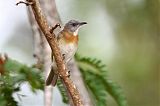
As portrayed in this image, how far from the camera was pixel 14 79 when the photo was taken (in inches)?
84.6

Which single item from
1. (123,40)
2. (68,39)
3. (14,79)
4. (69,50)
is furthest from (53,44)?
(123,40)

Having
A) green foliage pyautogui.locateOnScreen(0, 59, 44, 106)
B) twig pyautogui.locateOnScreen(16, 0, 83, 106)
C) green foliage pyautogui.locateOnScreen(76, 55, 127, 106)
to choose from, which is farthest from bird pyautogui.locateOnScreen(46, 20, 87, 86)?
twig pyautogui.locateOnScreen(16, 0, 83, 106)

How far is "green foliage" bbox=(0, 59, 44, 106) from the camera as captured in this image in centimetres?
210

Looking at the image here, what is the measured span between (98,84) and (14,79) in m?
0.34

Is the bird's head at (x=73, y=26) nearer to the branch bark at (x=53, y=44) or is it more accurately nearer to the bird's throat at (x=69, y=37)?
the bird's throat at (x=69, y=37)

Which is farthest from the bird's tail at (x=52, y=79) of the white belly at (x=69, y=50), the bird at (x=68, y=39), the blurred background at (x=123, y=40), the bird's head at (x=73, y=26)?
the blurred background at (x=123, y=40)

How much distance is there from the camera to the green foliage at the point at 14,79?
6.90 feet

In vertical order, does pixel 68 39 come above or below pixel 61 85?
above

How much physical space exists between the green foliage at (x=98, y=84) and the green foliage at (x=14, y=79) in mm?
209

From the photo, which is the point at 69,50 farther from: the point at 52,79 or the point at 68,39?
the point at 52,79

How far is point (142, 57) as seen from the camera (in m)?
6.48

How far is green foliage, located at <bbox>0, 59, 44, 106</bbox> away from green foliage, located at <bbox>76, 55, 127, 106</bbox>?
209 millimetres

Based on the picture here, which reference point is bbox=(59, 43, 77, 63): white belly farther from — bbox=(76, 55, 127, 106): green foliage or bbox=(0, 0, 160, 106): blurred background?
bbox=(0, 0, 160, 106): blurred background

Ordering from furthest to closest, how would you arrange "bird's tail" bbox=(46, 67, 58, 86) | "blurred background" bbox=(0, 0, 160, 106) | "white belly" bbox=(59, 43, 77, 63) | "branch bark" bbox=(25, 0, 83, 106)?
"blurred background" bbox=(0, 0, 160, 106) < "white belly" bbox=(59, 43, 77, 63) < "bird's tail" bbox=(46, 67, 58, 86) < "branch bark" bbox=(25, 0, 83, 106)
